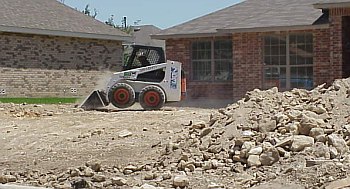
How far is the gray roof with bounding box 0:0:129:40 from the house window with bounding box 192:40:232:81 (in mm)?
7057

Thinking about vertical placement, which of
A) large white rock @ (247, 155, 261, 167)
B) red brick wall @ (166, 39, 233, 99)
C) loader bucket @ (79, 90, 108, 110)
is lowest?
large white rock @ (247, 155, 261, 167)

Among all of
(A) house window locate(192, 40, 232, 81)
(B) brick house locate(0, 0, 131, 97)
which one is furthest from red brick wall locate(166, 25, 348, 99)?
(B) brick house locate(0, 0, 131, 97)

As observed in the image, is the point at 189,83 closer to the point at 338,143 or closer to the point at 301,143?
the point at 301,143

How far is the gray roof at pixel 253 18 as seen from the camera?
911 inches

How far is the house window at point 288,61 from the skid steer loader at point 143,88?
3555 millimetres

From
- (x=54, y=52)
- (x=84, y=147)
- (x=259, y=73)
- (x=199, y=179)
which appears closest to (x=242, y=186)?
(x=199, y=179)

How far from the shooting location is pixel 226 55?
26000mm

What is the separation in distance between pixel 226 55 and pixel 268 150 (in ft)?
50.3

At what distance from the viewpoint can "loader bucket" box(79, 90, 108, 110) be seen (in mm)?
21859

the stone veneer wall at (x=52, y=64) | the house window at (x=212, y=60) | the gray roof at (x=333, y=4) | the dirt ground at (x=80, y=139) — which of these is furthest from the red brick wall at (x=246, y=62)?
the dirt ground at (x=80, y=139)

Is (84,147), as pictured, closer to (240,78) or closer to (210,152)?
(210,152)

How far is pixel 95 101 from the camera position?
22.0m

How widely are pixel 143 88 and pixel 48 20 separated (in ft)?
36.6

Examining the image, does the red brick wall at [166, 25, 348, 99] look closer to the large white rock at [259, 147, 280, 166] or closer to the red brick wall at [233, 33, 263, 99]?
the red brick wall at [233, 33, 263, 99]
